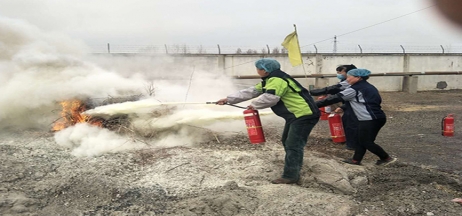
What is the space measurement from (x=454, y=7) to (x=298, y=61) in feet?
19.0

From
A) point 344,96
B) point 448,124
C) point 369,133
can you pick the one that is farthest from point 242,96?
point 448,124

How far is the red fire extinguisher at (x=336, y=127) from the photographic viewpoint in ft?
20.7

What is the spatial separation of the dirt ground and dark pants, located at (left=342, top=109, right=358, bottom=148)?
34 cm

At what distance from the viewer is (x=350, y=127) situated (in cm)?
656

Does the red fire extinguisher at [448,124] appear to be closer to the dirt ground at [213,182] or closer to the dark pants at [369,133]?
the dirt ground at [213,182]

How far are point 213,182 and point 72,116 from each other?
11.4 feet

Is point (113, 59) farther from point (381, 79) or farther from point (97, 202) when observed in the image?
point (381, 79)

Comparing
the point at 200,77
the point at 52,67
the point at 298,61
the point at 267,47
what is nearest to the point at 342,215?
the point at 298,61

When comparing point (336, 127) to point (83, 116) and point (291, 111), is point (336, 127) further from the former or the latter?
point (83, 116)

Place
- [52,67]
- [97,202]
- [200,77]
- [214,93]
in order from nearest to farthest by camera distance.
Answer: [97,202], [52,67], [214,93], [200,77]

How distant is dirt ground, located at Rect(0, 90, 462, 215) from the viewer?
3.78 metres

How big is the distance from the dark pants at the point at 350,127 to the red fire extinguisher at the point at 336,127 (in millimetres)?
139

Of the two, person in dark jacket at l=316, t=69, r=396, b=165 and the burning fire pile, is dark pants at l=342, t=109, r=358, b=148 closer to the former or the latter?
person in dark jacket at l=316, t=69, r=396, b=165

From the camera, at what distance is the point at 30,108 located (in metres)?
7.00
